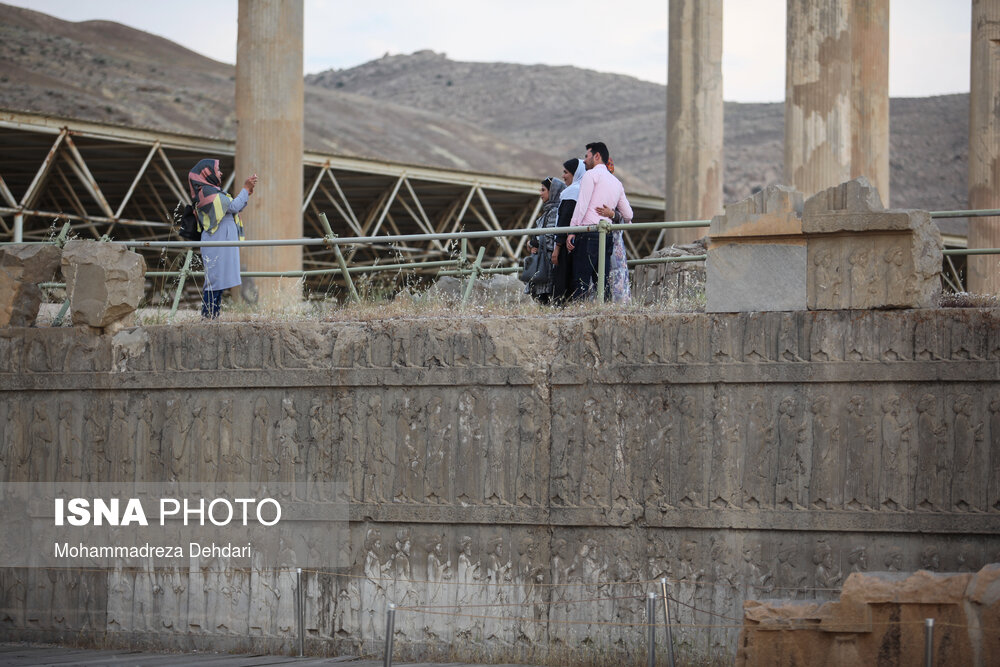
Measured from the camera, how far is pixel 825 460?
860cm

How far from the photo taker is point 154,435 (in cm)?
997

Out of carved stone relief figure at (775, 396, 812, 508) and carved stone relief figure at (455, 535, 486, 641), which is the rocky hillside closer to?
carved stone relief figure at (455, 535, 486, 641)

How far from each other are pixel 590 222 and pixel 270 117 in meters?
7.85

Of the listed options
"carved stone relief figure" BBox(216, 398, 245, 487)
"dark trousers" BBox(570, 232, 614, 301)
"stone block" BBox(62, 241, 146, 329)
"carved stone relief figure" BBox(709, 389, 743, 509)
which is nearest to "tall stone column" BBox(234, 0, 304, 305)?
"stone block" BBox(62, 241, 146, 329)

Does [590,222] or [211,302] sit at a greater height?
[590,222]

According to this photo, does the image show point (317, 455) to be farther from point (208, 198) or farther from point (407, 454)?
point (208, 198)

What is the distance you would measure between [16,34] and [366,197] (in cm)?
2851

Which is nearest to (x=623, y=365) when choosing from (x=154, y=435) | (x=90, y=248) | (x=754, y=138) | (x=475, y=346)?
(x=475, y=346)

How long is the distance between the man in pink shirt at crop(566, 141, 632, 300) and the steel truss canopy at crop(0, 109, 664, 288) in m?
7.67

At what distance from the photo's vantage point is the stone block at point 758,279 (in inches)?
346

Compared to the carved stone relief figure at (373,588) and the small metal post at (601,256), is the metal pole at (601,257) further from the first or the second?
the carved stone relief figure at (373,588)

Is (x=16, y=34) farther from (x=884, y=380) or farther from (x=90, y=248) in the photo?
(x=884, y=380)

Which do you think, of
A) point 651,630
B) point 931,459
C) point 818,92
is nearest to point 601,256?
point 931,459

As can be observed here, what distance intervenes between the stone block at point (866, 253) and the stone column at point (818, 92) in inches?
286
